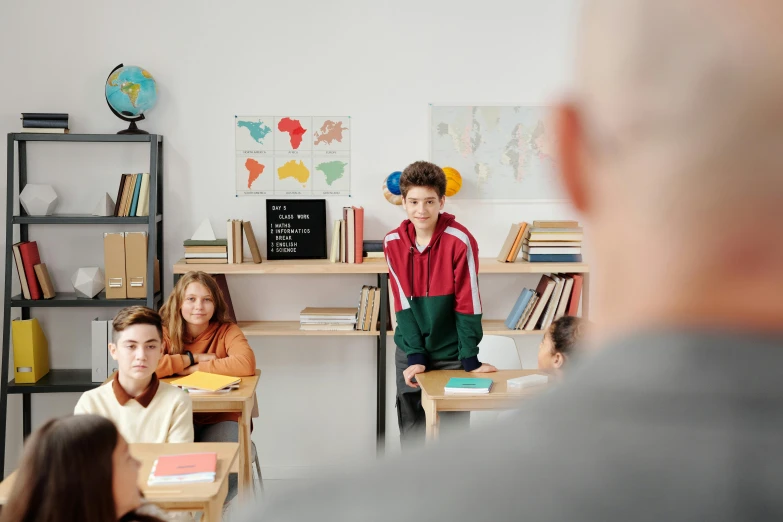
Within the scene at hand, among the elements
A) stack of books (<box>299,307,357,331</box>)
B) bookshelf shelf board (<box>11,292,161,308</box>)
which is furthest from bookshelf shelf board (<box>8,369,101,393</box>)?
stack of books (<box>299,307,357,331</box>)

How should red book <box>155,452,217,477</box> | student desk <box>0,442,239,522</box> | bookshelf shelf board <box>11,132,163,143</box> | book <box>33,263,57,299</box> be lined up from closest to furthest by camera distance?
A: student desk <box>0,442,239,522</box>, red book <box>155,452,217,477</box>, bookshelf shelf board <box>11,132,163,143</box>, book <box>33,263,57,299</box>

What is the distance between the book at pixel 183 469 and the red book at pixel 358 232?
1916mm

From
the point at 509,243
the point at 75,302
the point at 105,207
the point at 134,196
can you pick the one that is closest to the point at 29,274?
the point at 75,302

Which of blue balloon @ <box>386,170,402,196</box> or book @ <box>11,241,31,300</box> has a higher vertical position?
blue balloon @ <box>386,170,402,196</box>

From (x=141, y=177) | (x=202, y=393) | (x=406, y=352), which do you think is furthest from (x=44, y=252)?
(x=406, y=352)

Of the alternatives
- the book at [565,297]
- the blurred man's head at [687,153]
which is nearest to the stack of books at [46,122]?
the book at [565,297]

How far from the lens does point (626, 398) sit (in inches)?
10.8

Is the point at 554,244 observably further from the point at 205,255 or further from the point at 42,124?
the point at 42,124

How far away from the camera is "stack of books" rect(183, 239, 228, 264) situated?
432 centimetres

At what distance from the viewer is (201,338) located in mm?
3820

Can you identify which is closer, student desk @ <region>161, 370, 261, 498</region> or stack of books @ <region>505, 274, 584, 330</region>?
student desk @ <region>161, 370, 261, 498</region>

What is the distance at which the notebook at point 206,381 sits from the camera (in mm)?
3404

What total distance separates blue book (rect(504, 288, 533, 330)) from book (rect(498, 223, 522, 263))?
0.74 ft

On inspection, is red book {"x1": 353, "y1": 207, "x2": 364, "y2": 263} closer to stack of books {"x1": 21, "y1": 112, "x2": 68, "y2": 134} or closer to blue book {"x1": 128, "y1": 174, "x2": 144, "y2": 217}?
blue book {"x1": 128, "y1": 174, "x2": 144, "y2": 217}
